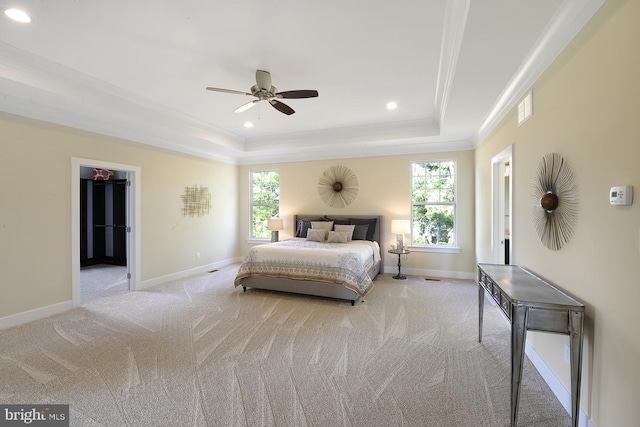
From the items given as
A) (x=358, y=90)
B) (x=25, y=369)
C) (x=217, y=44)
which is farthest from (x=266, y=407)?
(x=358, y=90)

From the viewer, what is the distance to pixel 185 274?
17.9 ft

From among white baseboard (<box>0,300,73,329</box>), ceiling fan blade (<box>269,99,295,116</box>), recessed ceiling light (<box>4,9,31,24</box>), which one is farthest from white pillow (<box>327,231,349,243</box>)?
recessed ceiling light (<box>4,9,31,24</box>)

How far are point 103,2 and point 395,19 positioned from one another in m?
2.19

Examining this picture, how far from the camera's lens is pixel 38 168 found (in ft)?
11.2

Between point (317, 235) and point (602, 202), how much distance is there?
421 centimetres

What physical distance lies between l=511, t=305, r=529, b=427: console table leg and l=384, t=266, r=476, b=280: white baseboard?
3.77m

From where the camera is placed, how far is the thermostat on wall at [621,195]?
1355 mm

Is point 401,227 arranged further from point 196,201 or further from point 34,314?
point 34,314

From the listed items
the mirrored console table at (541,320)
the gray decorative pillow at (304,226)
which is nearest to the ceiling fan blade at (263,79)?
the mirrored console table at (541,320)

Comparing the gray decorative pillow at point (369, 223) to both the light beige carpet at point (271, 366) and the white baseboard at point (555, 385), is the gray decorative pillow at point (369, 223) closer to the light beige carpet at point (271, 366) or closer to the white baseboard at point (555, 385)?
the light beige carpet at point (271, 366)

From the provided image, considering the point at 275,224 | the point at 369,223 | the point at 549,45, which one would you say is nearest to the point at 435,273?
the point at 369,223

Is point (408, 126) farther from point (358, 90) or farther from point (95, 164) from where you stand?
point (95, 164)

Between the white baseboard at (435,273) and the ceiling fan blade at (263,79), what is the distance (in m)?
4.11

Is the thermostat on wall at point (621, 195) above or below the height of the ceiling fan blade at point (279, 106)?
below
